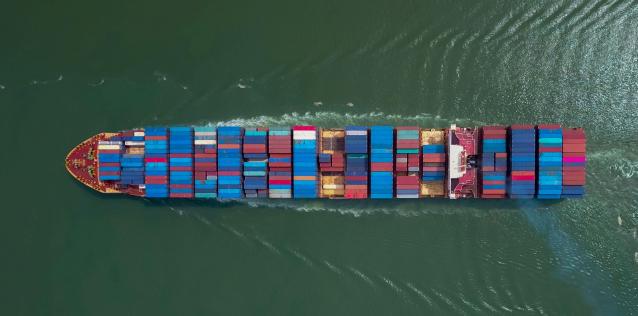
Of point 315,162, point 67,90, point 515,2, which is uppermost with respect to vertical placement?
point 515,2

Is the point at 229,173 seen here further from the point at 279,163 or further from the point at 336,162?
the point at 336,162

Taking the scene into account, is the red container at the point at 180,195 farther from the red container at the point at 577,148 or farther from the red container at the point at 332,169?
the red container at the point at 577,148

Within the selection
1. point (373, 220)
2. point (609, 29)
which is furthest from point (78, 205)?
point (609, 29)

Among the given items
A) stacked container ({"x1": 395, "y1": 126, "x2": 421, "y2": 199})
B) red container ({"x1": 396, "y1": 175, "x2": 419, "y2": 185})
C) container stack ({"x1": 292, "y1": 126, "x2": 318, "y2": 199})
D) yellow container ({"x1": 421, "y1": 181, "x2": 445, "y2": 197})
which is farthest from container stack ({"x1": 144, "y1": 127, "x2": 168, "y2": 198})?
yellow container ({"x1": 421, "y1": 181, "x2": 445, "y2": 197})

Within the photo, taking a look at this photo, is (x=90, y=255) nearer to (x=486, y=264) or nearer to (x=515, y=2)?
(x=486, y=264)

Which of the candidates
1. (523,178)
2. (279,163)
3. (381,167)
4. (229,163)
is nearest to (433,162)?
(381,167)
